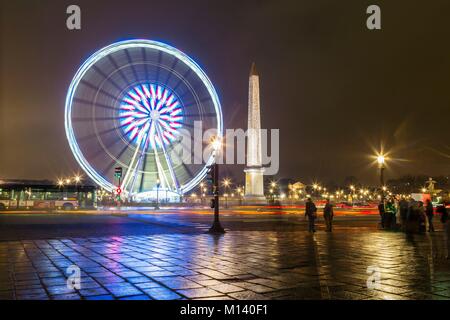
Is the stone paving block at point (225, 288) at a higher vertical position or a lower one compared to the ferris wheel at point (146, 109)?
lower

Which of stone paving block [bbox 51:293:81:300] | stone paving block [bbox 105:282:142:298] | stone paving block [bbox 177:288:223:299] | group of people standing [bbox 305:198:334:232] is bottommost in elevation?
stone paving block [bbox 177:288:223:299]

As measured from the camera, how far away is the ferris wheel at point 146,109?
40250 millimetres

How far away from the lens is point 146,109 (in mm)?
45188

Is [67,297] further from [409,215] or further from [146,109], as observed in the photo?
[146,109]

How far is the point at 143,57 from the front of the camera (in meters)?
→ 42.4

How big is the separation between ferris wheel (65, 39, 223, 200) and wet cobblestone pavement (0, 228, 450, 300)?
1113 inches

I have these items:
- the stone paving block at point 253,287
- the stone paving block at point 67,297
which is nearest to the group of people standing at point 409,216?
the stone paving block at point 253,287

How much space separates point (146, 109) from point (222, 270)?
38.9m

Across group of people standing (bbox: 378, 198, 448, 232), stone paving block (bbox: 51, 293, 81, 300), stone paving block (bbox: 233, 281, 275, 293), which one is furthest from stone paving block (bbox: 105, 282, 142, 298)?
group of people standing (bbox: 378, 198, 448, 232)

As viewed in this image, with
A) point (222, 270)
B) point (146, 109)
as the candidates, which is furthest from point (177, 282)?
point (146, 109)

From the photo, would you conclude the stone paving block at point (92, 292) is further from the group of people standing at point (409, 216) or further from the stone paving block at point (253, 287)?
the group of people standing at point (409, 216)

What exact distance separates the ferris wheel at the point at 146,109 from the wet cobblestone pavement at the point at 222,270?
28.3 metres

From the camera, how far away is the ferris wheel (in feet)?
132

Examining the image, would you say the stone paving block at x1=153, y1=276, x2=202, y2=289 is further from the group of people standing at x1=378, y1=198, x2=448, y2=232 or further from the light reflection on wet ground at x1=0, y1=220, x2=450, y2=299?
the group of people standing at x1=378, y1=198, x2=448, y2=232
